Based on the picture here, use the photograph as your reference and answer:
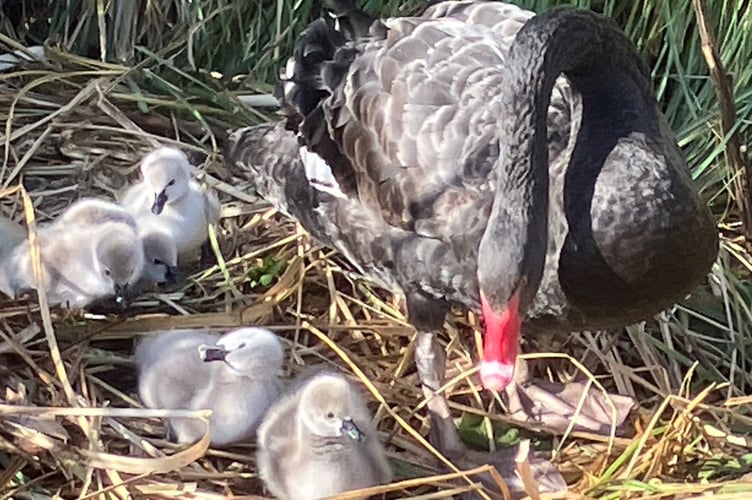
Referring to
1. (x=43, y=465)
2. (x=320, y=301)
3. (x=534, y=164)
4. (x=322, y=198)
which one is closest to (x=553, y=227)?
(x=534, y=164)

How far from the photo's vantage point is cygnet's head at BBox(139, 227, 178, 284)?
2619 mm

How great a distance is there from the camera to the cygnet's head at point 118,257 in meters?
2.49

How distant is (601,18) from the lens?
221 cm

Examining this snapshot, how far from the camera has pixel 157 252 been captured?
2627 mm

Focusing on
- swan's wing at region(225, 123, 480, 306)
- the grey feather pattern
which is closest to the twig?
the grey feather pattern

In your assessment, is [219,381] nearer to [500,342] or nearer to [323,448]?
[323,448]

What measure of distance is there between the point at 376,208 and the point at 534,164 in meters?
0.47

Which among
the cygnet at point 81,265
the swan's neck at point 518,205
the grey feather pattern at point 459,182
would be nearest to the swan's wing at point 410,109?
the grey feather pattern at point 459,182

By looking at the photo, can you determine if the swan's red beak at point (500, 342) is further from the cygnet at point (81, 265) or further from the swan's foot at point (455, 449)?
the cygnet at point (81, 265)

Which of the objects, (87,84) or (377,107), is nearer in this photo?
(377,107)

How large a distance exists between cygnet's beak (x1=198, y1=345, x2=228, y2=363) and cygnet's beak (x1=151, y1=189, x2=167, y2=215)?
1.53ft

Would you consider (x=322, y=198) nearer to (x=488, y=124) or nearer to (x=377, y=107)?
(x=377, y=107)

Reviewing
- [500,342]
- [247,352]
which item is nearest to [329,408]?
[247,352]

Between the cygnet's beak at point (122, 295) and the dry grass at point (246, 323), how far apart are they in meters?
0.04
